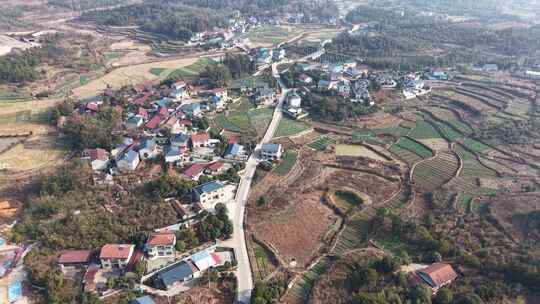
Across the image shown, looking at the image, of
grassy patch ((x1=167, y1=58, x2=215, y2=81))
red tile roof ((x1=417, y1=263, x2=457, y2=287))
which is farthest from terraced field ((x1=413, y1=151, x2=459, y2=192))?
grassy patch ((x1=167, y1=58, x2=215, y2=81))

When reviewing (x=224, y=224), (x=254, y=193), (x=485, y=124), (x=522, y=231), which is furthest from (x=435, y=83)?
(x=224, y=224)

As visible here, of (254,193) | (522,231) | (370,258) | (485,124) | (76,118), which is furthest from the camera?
(485,124)

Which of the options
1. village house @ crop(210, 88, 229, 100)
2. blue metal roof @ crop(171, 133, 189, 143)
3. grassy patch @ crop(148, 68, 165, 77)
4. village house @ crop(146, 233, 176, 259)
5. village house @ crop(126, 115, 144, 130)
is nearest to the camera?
village house @ crop(146, 233, 176, 259)

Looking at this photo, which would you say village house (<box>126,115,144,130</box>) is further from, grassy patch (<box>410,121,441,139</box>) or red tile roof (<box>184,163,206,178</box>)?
grassy patch (<box>410,121,441,139</box>)

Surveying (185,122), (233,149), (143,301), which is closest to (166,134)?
(185,122)

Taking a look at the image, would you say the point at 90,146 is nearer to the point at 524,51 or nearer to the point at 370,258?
the point at 370,258
